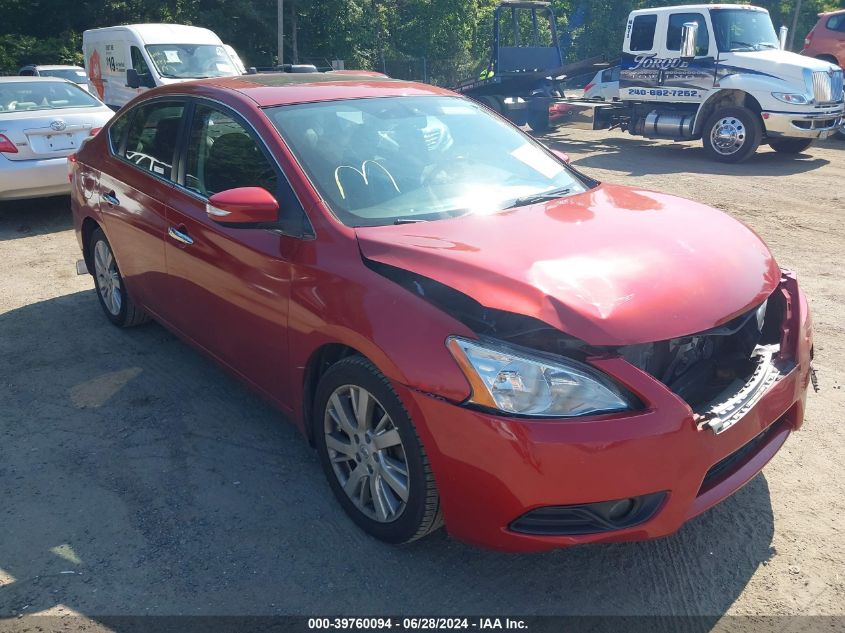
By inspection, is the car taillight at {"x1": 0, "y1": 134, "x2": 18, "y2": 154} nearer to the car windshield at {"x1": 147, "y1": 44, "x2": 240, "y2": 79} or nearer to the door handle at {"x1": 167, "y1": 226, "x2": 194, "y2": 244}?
the door handle at {"x1": 167, "y1": 226, "x2": 194, "y2": 244}

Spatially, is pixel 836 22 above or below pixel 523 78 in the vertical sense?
above

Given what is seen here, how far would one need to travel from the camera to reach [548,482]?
7.84ft

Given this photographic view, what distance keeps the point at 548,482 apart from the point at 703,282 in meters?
0.97

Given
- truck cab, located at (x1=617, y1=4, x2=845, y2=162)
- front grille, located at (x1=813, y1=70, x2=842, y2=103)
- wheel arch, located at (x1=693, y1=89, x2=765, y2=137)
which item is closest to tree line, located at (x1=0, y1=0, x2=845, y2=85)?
truck cab, located at (x1=617, y1=4, x2=845, y2=162)

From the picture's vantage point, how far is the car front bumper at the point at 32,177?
26.0 ft

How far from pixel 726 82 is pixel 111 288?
35.6ft

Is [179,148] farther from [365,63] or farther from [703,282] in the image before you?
[365,63]

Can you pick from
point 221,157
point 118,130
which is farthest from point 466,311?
point 118,130

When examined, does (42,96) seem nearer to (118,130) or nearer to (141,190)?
(118,130)

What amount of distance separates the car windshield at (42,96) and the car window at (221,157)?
19.2 feet

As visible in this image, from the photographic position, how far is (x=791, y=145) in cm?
A: 1345

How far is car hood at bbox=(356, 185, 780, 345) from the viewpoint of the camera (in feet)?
8.28

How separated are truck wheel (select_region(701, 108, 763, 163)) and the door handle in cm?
1093

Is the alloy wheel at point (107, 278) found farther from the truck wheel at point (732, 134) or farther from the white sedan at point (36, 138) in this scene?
the truck wheel at point (732, 134)
